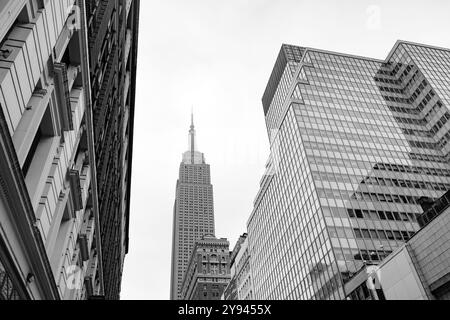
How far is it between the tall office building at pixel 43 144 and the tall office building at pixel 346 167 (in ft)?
132

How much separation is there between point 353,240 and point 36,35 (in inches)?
2029

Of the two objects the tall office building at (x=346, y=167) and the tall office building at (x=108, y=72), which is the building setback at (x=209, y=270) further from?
the tall office building at (x=108, y=72)

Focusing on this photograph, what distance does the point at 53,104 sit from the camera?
14.6 metres

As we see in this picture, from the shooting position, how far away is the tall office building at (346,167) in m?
57.0

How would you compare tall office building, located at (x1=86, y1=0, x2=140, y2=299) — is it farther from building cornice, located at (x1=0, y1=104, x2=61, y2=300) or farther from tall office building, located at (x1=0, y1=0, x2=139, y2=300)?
building cornice, located at (x1=0, y1=104, x2=61, y2=300)

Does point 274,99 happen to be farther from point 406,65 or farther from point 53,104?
point 53,104

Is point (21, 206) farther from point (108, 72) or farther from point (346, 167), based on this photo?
point (346, 167)

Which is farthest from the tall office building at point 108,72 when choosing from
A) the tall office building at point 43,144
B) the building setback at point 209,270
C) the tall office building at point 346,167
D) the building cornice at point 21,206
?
the building setback at point 209,270

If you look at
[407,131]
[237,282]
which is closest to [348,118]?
[407,131]

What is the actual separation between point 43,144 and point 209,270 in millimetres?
139795

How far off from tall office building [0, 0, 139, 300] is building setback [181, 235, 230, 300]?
126 m

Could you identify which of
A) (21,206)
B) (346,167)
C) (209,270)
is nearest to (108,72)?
(21,206)

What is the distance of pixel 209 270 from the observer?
14775 centimetres

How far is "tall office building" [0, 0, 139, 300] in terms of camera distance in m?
10.4
